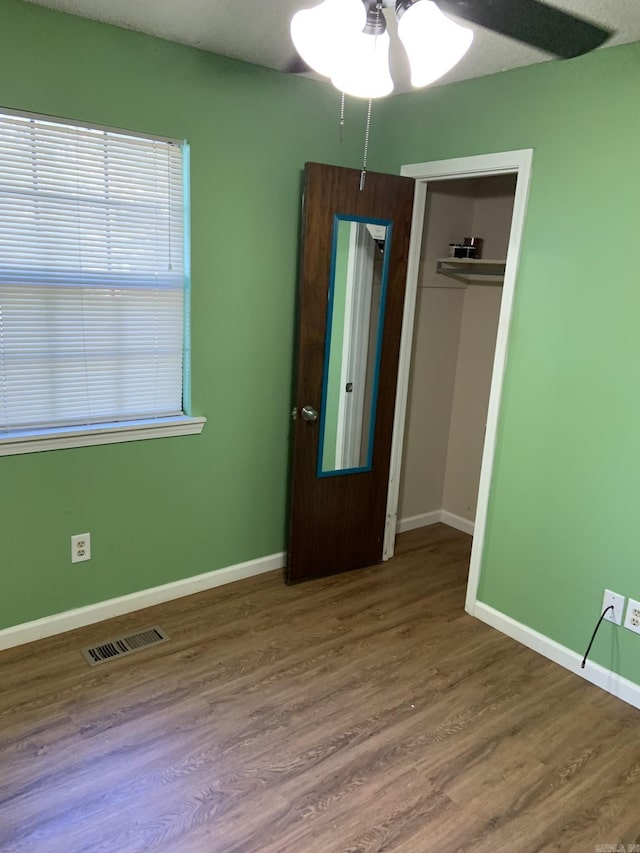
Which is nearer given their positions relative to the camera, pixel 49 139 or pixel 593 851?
pixel 593 851

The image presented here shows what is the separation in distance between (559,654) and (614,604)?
14.4 inches

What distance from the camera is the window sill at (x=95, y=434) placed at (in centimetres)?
233

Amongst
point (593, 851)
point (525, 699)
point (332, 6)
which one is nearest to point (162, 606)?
point (525, 699)

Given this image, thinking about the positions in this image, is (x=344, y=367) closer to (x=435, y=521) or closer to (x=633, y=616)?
(x=435, y=521)

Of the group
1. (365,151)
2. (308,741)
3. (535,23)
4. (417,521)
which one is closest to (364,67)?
(535,23)

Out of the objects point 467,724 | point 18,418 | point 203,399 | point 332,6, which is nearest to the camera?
point 332,6

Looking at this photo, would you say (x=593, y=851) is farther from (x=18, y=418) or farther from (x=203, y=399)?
(x=18, y=418)

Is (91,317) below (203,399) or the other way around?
the other way around

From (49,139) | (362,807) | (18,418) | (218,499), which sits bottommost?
(362,807)

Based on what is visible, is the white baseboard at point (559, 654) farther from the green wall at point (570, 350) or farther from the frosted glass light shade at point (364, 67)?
the frosted glass light shade at point (364, 67)

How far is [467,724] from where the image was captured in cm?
220

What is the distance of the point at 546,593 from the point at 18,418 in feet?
7.53

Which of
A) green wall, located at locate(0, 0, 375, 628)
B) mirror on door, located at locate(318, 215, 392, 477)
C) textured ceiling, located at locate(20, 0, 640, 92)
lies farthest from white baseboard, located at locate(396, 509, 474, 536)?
textured ceiling, located at locate(20, 0, 640, 92)

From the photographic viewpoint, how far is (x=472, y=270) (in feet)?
11.8
